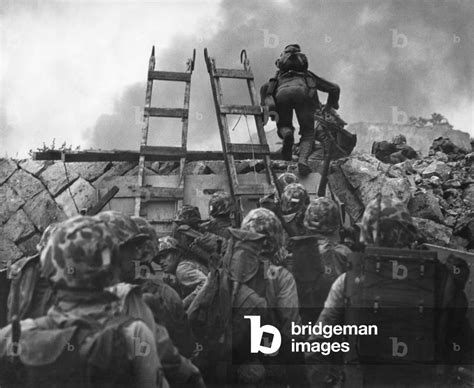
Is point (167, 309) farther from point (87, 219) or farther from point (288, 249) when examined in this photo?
point (288, 249)

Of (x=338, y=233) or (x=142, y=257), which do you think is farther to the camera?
(x=338, y=233)

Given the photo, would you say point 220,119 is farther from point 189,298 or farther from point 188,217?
point 189,298

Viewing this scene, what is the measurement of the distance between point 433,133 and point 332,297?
48.0 ft

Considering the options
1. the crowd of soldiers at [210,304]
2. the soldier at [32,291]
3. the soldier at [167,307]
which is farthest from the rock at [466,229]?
the soldier at [32,291]

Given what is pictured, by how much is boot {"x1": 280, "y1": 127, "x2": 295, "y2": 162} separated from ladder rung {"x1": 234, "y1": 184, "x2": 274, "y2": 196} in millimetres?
1043

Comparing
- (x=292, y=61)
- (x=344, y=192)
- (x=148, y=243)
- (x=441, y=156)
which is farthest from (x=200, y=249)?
(x=441, y=156)

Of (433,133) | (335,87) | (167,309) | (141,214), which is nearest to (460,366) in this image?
(167,309)

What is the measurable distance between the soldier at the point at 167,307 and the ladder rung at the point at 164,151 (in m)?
3.20

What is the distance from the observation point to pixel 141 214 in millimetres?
6824

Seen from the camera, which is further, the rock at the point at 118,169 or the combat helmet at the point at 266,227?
the rock at the point at 118,169

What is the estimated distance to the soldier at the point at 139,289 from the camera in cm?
326

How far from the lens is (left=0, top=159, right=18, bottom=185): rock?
7898 millimetres

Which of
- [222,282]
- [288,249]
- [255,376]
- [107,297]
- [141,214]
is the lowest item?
[255,376]

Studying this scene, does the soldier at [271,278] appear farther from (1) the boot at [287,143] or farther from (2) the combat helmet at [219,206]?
(1) the boot at [287,143]
